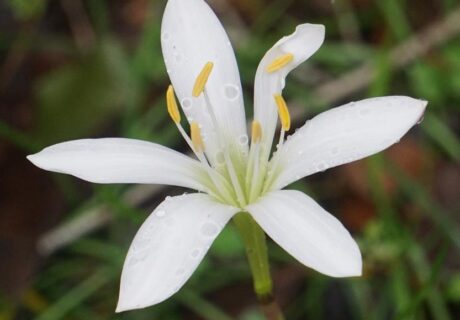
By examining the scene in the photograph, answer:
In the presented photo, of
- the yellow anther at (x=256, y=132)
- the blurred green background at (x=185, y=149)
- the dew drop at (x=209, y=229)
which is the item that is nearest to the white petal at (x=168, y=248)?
the dew drop at (x=209, y=229)

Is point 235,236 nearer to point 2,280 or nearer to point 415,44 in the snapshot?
point 2,280

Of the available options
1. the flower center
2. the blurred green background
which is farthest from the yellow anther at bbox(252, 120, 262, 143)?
the blurred green background

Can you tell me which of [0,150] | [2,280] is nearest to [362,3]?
[0,150]

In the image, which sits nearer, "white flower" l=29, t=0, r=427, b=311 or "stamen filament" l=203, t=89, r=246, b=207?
"white flower" l=29, t=0, r=427, b=311

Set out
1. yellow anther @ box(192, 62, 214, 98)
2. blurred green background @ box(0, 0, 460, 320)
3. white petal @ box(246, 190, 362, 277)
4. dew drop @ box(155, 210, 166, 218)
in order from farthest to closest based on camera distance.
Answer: blurred green background @ box(0, 0, 460, 320) → yellow anther @ box(192, 62, 214, 98) → dew drop @ box(155, 210, 166, 218) → white petal @ box(246, 190, 362, 277)

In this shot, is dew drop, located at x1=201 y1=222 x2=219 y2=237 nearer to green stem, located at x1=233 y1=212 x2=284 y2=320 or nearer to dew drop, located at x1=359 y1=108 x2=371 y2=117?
A: green stem, located at x1=233 y1=212 x2=284 y2=320

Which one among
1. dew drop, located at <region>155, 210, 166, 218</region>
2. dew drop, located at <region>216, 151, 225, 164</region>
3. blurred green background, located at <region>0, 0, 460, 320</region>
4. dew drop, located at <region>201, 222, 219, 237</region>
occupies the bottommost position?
blurred green background, located at <region>0, 0, 460, 320</region>

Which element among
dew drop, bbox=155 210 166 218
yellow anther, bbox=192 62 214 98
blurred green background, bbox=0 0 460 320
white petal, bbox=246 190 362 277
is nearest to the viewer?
white petal, bbox=246 190 362 277
